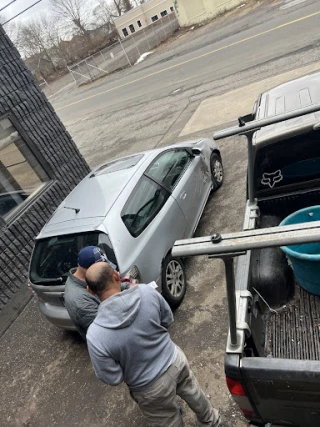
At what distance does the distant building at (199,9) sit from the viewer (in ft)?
83.8

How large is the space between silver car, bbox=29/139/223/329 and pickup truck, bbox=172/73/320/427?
1299 mm

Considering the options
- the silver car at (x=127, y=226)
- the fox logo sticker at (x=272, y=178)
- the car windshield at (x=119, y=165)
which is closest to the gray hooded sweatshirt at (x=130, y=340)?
the silver car at (x=127, y=226)

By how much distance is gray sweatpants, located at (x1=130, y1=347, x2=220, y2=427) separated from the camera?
2.49 meters

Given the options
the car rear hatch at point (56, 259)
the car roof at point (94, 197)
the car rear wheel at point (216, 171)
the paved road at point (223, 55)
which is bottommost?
the paved road at point (223, 55)

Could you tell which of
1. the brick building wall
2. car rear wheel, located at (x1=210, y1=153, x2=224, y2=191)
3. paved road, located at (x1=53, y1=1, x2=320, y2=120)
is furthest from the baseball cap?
paved road, located at (x1=53, y1=1, x2=320, y2=120)

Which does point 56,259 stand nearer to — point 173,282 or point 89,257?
point 89,257

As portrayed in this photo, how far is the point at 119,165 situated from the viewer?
5184mm

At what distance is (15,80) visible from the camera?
6.69m

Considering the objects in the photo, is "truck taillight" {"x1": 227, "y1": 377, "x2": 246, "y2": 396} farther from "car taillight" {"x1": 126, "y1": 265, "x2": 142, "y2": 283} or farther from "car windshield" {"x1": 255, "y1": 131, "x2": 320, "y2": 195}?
"car windshield" {"x1": 255, "y1": 131, "x2": 320, "y2": 195}

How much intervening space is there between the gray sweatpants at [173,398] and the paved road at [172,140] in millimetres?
364

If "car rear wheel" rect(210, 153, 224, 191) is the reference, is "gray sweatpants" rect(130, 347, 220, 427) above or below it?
above

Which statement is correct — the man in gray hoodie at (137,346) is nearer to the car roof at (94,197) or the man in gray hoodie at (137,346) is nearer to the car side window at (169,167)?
the car roof at (94,197)

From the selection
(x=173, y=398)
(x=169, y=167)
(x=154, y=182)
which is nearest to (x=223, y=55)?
(x=169, y=167)

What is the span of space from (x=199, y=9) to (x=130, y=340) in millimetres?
29586
